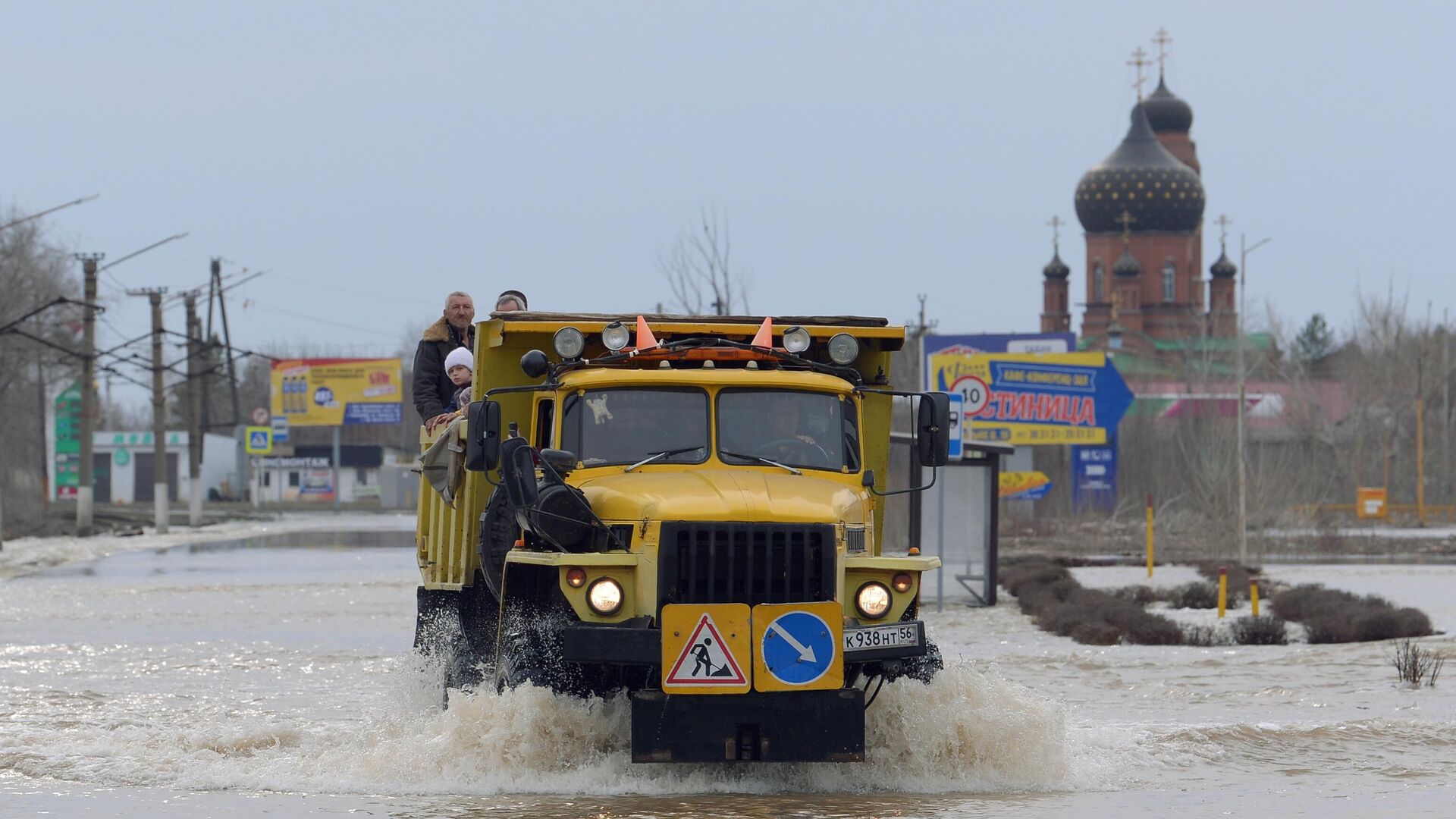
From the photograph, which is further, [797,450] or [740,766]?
[797,450]

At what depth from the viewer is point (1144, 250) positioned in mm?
117500

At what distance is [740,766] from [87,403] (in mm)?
46556

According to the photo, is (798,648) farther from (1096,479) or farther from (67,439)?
(67,439)

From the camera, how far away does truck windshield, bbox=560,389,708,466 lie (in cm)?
1159

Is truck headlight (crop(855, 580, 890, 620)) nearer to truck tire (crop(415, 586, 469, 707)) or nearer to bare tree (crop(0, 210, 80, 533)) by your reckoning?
truck tire (crop(415, 586, 469, 707))

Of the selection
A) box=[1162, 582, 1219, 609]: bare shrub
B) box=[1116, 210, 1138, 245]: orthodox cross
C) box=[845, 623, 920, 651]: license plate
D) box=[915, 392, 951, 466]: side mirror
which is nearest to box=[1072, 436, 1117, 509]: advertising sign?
box=[1162, 582, 1219, 609]: bare shrub

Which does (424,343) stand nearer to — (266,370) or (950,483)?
(950,483)

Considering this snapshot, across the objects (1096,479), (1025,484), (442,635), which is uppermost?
(1096,479)

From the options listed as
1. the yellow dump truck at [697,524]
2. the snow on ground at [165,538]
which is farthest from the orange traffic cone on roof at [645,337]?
the snow on ground at [165,538]

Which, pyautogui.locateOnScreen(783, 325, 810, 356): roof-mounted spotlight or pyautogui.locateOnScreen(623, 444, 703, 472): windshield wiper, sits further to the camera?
pyautogui.locateOnScreen(783, 325, 810, 356): roof-mounted spotlight

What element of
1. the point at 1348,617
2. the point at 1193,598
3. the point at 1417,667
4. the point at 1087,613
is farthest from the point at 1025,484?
the point at 1417,667

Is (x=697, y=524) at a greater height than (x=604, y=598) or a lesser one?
greater

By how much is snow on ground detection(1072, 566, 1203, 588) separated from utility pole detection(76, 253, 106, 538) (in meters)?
27.7

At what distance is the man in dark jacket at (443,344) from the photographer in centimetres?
1444
